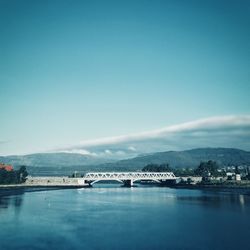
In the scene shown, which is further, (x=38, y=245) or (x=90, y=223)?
(x=90, y=223)

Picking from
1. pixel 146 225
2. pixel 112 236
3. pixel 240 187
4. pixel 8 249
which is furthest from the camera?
pixel 240 187

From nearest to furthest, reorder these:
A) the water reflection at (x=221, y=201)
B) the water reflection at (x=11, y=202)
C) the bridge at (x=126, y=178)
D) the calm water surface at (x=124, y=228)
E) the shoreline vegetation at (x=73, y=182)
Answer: the calm water surface at (x=124, y=228) < the water reflection at (x=11, y=202) < the water reflection at (x=221, y=201) < the shoreline vegetation at (x=73, y=182) < the bridge at (x=126, y=178)

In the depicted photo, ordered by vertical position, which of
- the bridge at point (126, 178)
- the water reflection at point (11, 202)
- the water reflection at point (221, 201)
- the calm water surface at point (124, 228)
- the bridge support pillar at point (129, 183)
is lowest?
the calm water surface at point (124, 228)

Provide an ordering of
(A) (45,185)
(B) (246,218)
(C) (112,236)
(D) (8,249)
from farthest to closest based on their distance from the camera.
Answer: (A) (45,185) < (B) (246,218) < (C) (112,236) < (D) (8,249)

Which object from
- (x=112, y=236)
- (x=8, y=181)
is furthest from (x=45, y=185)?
(x=112, y=236)

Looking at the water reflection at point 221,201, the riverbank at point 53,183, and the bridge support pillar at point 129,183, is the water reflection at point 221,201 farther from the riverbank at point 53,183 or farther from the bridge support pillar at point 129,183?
the bridge support pillar at point 129,183

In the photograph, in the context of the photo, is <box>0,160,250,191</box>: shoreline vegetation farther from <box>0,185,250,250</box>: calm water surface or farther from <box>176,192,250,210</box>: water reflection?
<box>0,185,250,250</box>: calm water surface

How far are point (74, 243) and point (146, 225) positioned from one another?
1415 cm

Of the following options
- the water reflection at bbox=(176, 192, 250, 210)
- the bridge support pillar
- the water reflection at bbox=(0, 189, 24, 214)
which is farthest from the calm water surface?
the bridge support pillar

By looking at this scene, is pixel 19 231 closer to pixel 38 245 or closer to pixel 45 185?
pixel 38 245

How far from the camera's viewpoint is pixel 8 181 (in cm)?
12900

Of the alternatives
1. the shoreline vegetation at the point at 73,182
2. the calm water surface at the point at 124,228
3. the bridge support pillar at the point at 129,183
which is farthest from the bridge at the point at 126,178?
the calm water surface at the point at 124,228

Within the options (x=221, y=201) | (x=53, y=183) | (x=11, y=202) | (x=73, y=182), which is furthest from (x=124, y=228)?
(x=73, y=182)

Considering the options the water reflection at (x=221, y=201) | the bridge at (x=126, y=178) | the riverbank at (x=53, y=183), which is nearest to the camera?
the water reflection at (x=221, y=201)
